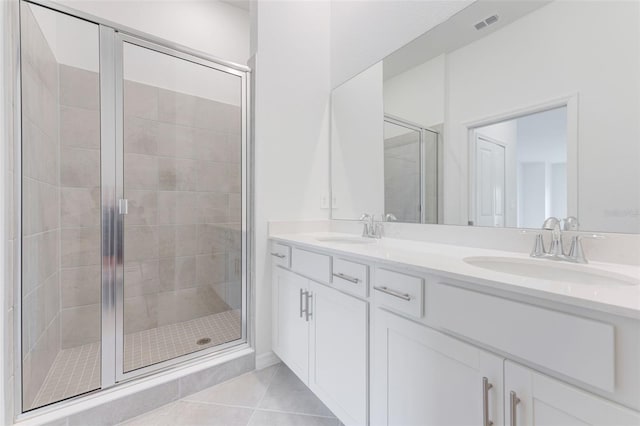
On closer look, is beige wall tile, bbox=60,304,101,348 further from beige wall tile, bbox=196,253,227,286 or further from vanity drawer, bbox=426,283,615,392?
vanity drawer, bbox=426,283,615,392

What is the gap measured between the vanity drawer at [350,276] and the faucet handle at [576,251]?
2.24 feet

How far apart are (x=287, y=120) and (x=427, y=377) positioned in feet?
5.45

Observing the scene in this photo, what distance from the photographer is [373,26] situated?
1801 mm

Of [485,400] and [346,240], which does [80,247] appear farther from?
[485,400]

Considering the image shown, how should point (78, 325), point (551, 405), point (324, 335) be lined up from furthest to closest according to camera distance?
point (78, 325) < point (324, 335) < point (551, 405)

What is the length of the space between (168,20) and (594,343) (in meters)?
3.02

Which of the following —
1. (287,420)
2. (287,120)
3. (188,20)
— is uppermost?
(188,20)

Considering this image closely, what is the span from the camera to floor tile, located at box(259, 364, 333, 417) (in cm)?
143

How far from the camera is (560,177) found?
40.8 inches

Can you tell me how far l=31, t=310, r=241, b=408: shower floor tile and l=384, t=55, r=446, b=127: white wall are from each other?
5.51ft

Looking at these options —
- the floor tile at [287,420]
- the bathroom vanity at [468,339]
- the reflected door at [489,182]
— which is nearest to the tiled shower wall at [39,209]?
the floor tile at [287,420]

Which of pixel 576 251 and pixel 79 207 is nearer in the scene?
pixel 576 251

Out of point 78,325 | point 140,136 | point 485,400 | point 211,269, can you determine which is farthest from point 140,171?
point 485,400

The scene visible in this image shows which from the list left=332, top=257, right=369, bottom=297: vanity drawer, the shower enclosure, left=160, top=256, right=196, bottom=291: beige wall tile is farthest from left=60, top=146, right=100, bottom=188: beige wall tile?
left=332, top=257, right=369, bottom=297: vanity drawer
